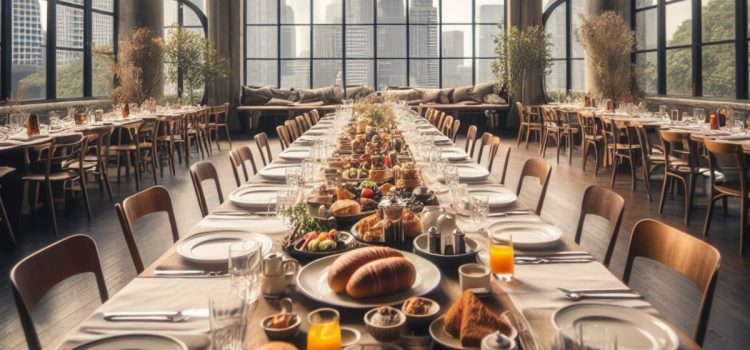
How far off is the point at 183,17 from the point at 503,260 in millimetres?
14596

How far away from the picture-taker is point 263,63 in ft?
51.3

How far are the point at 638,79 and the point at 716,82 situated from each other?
2130 millimetres

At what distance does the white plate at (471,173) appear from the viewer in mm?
3344

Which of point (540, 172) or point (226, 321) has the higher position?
point (540, 172)

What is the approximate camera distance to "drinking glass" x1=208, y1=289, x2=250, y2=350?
1180mm

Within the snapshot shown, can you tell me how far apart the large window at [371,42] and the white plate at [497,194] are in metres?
12.9

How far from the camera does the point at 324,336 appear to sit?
1.13 meters

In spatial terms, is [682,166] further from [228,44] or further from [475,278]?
[228,44]

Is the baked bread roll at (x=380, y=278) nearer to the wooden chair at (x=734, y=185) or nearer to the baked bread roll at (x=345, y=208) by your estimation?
the baked bread roll at (x=345, y=208)

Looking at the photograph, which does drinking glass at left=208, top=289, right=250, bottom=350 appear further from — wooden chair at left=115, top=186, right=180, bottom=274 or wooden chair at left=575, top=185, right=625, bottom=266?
wooden chair at left=575, top=185, right=625, bottom=266

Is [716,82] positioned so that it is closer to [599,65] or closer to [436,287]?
[599,65]

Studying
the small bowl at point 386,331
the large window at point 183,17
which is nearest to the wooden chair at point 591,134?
the small bowl at point 386,331

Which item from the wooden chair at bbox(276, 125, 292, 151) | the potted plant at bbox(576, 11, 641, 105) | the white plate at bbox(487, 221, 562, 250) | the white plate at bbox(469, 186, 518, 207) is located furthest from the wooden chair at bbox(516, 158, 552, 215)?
the potted plant at bbox(576, 11, 641, 105)

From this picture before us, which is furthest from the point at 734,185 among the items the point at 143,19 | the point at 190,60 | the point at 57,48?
the point at 190,60
